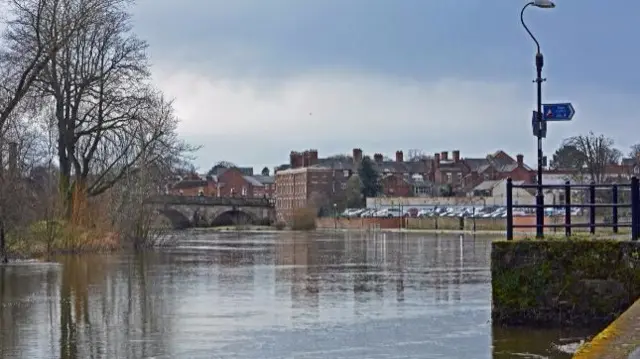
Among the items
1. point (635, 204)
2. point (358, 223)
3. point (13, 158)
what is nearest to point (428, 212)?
point (358, 223)

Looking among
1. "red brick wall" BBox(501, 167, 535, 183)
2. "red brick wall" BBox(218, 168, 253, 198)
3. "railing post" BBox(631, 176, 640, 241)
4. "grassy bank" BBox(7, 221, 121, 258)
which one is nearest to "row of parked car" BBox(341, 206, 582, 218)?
"red brick wall" BBox(501, 167, 535, 183)

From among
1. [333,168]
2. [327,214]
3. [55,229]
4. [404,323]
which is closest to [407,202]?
[327,214]

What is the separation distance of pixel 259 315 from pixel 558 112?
6.29 meters

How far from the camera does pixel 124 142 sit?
4403 cm

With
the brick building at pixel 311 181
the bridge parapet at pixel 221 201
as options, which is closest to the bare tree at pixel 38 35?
the bridge parapet at pixel 221 201

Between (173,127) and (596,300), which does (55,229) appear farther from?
(596,300)

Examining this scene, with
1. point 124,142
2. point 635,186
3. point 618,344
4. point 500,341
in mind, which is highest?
point 124,142

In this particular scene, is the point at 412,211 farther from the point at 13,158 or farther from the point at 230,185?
the point at 13,158

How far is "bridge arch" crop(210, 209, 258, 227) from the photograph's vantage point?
114m

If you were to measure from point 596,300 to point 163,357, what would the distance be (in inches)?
275

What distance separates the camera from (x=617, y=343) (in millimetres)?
7551

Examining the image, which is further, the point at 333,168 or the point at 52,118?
the point at 333,168

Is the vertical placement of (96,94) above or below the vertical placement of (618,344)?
above

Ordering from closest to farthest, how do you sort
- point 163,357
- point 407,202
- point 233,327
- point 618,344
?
point 618,344 → point 163,357 → point 233,327 → point 407,202
